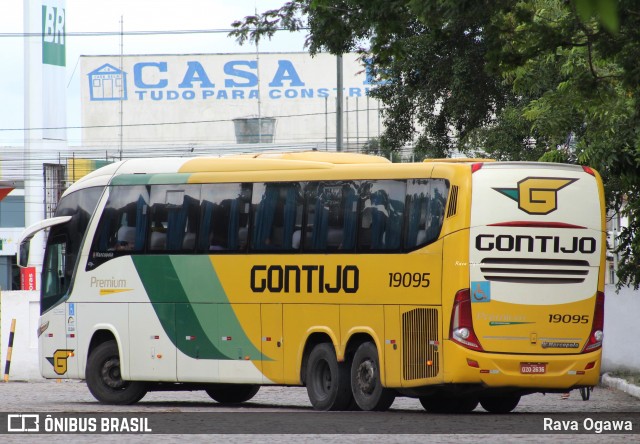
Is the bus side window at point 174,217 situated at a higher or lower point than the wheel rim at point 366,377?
higher

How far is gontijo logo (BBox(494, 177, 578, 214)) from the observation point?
15547 mm

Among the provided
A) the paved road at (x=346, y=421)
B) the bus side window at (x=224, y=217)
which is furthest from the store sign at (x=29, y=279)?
the bus side window at (x=224, y=217)

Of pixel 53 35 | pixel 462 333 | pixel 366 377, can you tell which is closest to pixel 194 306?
pixel 366 377

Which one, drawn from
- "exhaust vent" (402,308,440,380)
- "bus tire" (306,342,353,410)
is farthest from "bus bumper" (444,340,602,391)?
"bus tire" (306,342,353,410)

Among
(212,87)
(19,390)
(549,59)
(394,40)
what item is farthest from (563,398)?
(212,87)

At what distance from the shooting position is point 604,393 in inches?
906

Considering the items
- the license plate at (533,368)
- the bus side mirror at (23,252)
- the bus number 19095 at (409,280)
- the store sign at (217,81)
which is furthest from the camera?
A: the store sign at (217,81)

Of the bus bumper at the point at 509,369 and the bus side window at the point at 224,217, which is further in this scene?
the bus side window at the point at 224,217

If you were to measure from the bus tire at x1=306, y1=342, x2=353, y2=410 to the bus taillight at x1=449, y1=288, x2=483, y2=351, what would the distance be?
2088 millimetres

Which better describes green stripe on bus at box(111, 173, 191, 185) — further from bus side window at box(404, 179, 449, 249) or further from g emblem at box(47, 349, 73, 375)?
bus side window at box(404, 179, 449, 249)

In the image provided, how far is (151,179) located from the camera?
19406mm

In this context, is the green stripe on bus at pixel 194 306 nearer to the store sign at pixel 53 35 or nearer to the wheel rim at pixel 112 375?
the wheel rim at pixel 112 375

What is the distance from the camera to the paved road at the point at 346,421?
11.9 metres

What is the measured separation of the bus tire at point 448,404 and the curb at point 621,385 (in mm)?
4915
